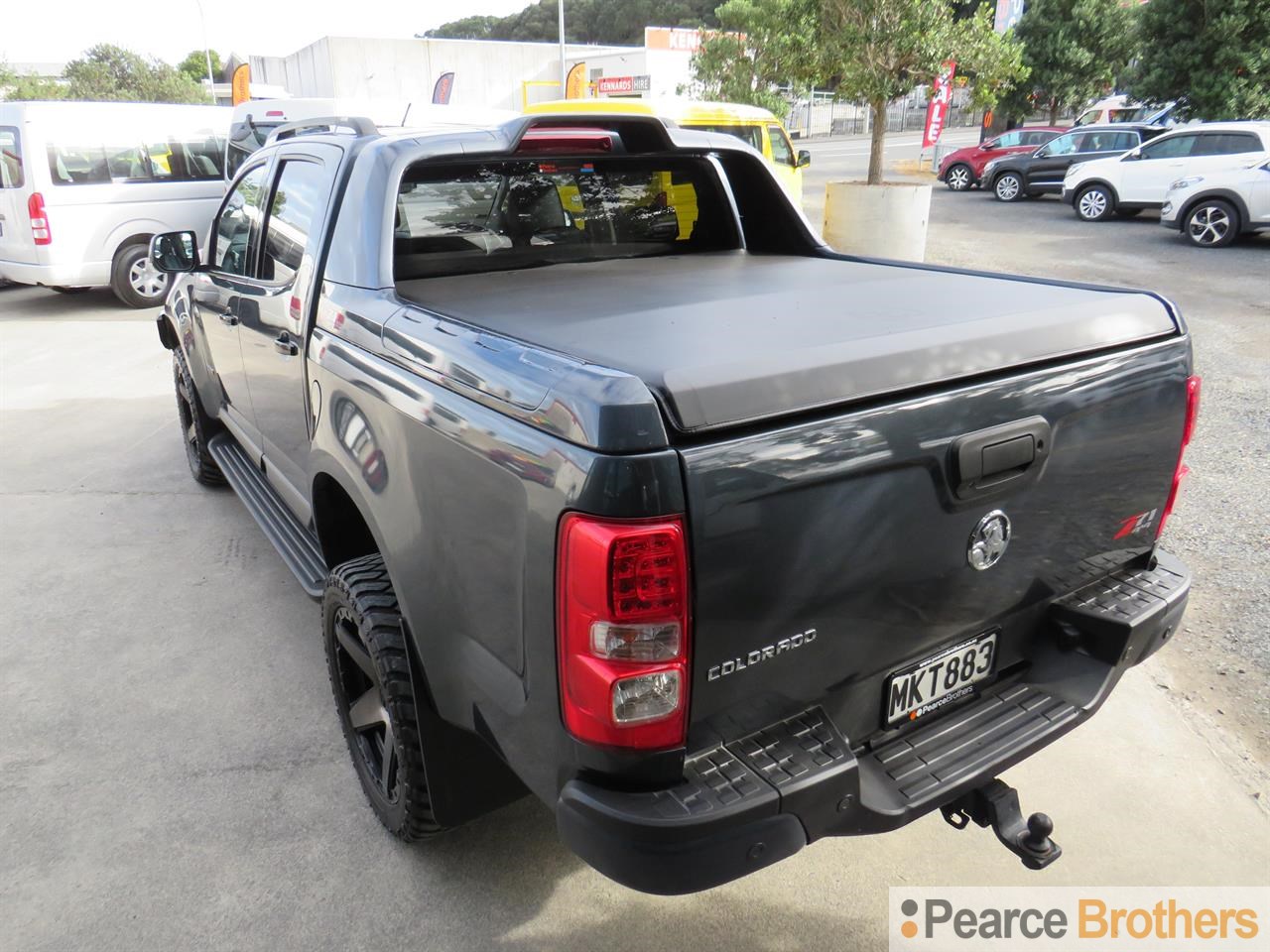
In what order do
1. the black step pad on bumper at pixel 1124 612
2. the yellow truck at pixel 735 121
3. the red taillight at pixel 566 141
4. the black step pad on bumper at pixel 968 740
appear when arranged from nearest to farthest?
1. the black step pad on bumper at pixel 968 740
2. the black step pad on bumper at pixel 1124 612
3. the red taillight at pixel 566 141
4. the yellow truck at pixel 735 121

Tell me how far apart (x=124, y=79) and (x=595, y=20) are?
47046 millimetres

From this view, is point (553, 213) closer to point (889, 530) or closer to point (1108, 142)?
point (889, 530)

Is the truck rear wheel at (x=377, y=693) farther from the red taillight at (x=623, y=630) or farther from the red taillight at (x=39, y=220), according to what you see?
the red taillight at (x=39, y=220)

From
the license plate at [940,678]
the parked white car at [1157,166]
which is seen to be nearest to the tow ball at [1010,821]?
the license plate at [940,678]

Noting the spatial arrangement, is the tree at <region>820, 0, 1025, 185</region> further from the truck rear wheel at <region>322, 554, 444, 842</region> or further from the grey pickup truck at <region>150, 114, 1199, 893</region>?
the truck rear wheel at <region>322, 554, 444, 842</region>

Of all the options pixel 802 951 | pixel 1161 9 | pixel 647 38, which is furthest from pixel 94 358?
pixel 647 38

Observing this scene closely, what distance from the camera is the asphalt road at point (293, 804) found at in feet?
8.13

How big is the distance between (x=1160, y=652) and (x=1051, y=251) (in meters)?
11.0

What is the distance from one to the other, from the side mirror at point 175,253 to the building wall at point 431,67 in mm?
35569

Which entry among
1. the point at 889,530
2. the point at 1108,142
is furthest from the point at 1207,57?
the point at 889,530

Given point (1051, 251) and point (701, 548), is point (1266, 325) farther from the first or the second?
point (701, 548)

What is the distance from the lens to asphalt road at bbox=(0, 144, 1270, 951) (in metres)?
2.48

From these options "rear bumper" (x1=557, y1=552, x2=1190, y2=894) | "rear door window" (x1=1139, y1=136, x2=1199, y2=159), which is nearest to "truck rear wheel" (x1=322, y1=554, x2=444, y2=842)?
"rear bumper" (x1=557, y1=552, x2=1190, y2=894)

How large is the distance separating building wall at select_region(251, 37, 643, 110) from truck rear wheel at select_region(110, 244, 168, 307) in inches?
1149
